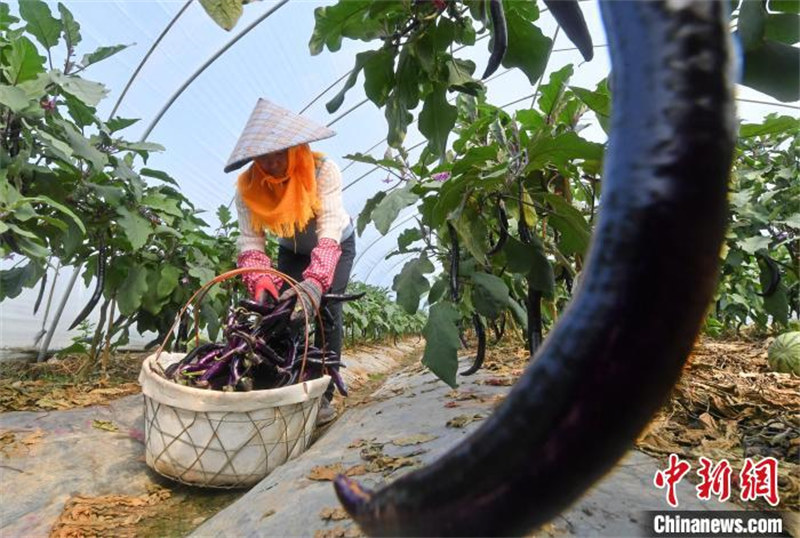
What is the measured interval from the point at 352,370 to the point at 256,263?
6.01 ft

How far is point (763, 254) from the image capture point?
144cm

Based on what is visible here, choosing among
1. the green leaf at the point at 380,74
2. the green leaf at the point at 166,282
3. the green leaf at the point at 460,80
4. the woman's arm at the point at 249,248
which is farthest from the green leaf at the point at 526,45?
the green leaf at the point at 166,282

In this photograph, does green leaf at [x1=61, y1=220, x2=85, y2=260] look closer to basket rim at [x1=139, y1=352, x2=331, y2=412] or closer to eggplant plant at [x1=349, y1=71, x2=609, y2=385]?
basket rim at [x1=139, y1=352, x2=331, y2=412]

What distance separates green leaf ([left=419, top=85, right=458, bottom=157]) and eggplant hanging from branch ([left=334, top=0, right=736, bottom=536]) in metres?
0.68

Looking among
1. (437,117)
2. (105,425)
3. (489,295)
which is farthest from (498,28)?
(105,425)

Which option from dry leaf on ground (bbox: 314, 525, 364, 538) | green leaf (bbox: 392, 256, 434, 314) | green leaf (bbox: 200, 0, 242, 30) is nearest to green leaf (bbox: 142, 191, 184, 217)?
green leaf (bbox: 392, 256, 434, 314)

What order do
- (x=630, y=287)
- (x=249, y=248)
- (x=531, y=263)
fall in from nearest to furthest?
(x=630, y=287), (x=531, y=263), (x=249, y=248)

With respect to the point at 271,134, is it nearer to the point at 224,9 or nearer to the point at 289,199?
the point at 289,199

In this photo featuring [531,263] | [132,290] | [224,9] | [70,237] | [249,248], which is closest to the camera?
[224,9]

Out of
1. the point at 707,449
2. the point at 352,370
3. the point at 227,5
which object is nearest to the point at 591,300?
the point at 227,5

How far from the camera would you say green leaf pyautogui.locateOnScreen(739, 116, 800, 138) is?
695 millimetres

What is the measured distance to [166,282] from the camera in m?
1.97

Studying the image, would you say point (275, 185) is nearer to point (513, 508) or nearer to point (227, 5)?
point (227, 5)

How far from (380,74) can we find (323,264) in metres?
0.82
